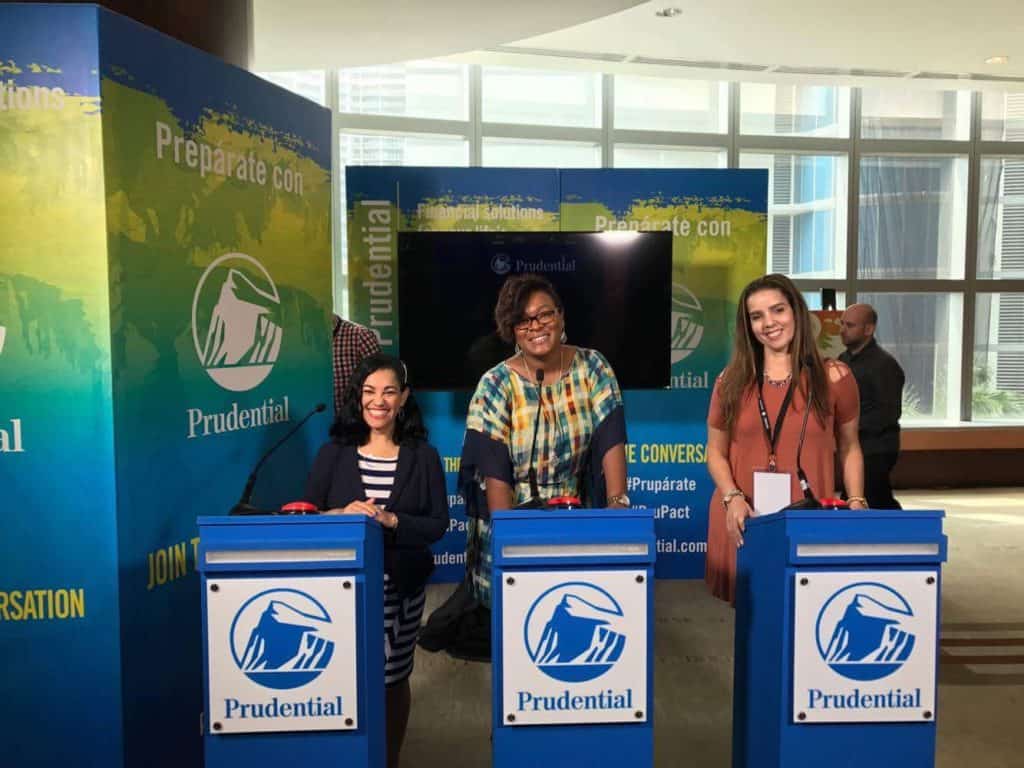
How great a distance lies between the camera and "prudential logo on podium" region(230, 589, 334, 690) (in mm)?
1498

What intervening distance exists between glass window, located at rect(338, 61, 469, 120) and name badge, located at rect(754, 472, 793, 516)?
551 cm

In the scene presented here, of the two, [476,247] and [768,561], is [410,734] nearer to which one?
[768,561]

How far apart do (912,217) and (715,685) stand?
245 inches

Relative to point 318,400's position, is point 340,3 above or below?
above

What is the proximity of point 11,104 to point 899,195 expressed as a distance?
8015mm

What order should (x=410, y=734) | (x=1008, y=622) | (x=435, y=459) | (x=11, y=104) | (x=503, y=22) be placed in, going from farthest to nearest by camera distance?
(x=503, y=22)
(x=1008, y=622)
(x=410, y=734)
(x=435, y=459)
(x=11, y=104)

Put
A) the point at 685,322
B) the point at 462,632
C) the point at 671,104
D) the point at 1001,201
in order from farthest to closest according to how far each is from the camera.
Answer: the point at 1001,201
the point at 671,104
the point at 685,322
the point at 462,632

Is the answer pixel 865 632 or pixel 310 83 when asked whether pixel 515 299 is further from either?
pixel 310 83

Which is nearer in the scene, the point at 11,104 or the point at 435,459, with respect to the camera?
the point at 11,104

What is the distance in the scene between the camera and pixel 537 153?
7512 mm

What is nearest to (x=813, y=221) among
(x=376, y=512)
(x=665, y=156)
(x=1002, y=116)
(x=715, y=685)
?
(x=665, y=156)

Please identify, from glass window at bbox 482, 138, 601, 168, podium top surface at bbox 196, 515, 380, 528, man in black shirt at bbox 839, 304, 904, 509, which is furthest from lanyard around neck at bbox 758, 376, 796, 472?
glass window at bbox 482, 138, 601, 168

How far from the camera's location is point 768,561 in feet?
5.40

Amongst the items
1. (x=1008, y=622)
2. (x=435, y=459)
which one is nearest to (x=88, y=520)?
(x=435, y=459)
